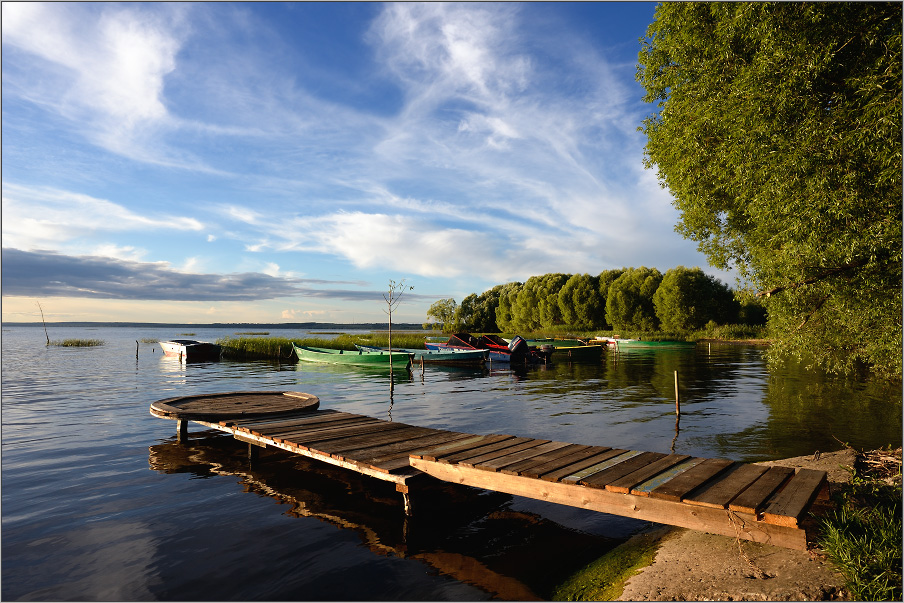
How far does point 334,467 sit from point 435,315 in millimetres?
102493

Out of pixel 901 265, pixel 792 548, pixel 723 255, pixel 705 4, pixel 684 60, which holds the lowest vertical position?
pixel 792 548

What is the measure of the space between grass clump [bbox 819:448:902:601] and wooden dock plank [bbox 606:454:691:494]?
2.15 meters

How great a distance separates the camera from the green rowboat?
39.4 m

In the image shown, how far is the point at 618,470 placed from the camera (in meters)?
7.94

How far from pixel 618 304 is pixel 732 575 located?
80.0 m

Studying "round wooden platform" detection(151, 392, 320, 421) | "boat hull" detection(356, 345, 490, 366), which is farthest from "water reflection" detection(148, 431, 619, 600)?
"boat hull" detection(356, 345, 490, 366)

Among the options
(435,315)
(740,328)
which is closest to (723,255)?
(740,328)

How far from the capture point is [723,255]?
17.7 m

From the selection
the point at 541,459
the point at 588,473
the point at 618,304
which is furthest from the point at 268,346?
the point at 618,304

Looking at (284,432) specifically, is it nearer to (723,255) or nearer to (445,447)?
(445,447)

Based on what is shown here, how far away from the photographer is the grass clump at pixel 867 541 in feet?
16.8

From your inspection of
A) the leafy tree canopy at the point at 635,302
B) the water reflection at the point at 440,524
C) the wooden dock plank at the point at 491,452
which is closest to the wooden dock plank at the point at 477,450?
the wooden dock plank at the point at 491,452

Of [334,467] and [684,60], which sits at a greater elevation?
[684,60]

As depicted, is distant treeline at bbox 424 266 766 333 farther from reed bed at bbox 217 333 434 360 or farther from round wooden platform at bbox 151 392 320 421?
round wooden platform at bbox 151 392 320 421
